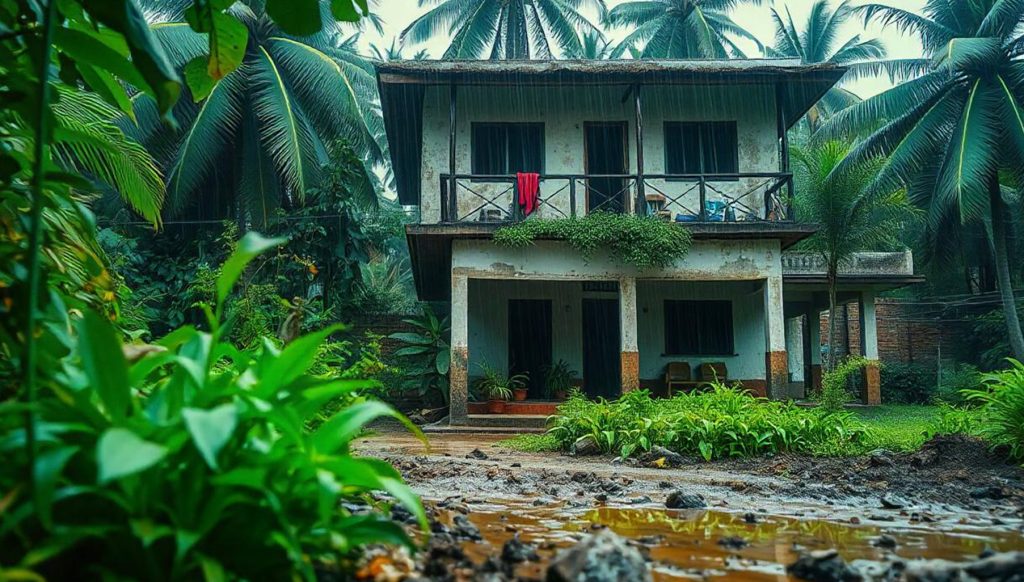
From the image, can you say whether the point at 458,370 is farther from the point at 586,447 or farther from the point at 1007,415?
the point at 1007,415

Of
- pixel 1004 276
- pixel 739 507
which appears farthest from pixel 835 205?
pixel 739 507

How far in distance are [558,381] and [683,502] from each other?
10.1 m

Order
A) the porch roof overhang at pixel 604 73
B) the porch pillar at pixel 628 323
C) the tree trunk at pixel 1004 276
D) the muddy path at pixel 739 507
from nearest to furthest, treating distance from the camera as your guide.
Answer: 1. the muddy path at pixel 739 507
2. the porch pillar at pixel 628 323
3. the porch roof overhang at pixel 604 73
4. the tree trunk at pixel 1004 276

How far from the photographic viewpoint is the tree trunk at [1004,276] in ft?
58.9

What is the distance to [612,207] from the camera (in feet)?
44.4

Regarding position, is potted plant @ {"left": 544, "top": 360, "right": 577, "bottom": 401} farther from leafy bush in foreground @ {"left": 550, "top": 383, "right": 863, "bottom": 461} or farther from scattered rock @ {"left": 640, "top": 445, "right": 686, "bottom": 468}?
scattered rock @ {"left": 640, "top": 445, "right": 686, "bottom": 468}

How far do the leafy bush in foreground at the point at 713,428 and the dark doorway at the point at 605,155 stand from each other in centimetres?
634

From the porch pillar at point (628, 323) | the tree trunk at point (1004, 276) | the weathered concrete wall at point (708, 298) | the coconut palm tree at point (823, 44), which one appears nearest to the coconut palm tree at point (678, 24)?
the coconut palm tree at point (823, 44)

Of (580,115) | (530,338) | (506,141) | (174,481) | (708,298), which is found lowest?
(174,481)

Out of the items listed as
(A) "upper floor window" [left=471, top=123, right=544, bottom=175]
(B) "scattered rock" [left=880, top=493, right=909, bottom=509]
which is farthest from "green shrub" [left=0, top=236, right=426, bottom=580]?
(A) "upper floor window" [left=471, top=123, right=544, bottom=175]

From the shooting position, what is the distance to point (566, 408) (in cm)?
895

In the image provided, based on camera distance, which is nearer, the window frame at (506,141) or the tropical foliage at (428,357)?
the window frame at (506,141)

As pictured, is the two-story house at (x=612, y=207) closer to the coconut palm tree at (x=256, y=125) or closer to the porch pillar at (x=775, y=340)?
the porch pillar at (x=775, y=340)

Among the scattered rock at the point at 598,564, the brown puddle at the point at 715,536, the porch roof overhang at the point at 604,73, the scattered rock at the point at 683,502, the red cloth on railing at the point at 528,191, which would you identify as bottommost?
the scattered rock at the point at 683,502
